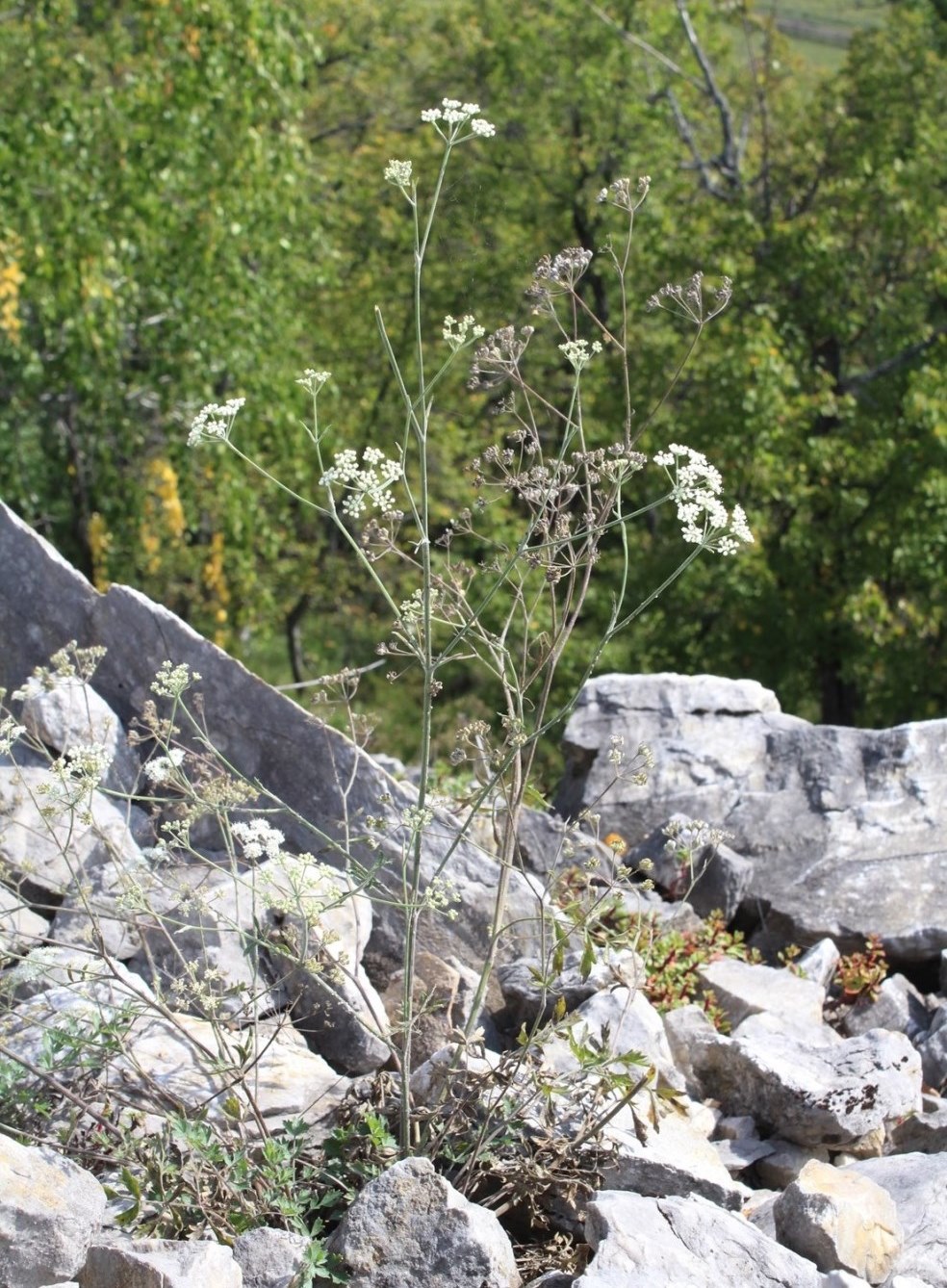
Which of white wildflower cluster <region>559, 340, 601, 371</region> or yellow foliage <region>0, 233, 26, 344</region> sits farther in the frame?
yellow foliage <region>0, 233, 26, 344</region>

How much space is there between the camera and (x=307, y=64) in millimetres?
14398

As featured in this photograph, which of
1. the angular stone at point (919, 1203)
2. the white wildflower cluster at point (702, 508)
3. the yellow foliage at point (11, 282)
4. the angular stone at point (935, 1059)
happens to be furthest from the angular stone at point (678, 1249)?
the yellow foliage at point (11, 282)

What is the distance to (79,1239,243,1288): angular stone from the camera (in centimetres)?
326

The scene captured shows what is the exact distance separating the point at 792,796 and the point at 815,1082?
6.85 feet

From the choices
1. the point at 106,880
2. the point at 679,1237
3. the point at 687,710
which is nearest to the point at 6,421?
the point at 687,710

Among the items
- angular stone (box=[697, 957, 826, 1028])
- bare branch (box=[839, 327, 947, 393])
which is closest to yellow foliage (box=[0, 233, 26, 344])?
bare branch (box=[839, 327, 947, 393])

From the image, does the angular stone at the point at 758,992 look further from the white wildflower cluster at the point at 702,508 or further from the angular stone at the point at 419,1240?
the white wildflower cluster at the point at 702,508

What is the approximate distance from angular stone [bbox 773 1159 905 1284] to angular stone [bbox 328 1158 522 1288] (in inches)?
29.2

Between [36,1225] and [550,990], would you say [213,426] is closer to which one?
[36,1225]

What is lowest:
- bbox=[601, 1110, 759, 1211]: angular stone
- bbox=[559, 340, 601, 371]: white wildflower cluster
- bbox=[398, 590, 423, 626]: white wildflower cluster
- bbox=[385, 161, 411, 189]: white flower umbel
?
bbox=[601, 1110, 759, 1211]: angular stone

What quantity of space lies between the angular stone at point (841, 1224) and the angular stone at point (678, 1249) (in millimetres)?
224

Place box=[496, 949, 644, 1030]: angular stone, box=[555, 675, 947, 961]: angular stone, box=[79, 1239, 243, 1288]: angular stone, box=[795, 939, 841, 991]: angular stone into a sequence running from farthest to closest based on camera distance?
box=[555, 675, 947, 961]: angular stone < box=[795, 939, 841, 991]: angular stone < box=[496, 949, 644, 1030]: angular stone < box=[79, 1239, 243, 1288]: angular stone

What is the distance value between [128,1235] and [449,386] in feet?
54.4

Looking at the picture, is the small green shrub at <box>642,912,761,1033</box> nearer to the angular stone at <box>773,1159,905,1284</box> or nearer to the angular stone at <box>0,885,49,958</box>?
the angular stone at <box>773,1159,905,1284</box>
